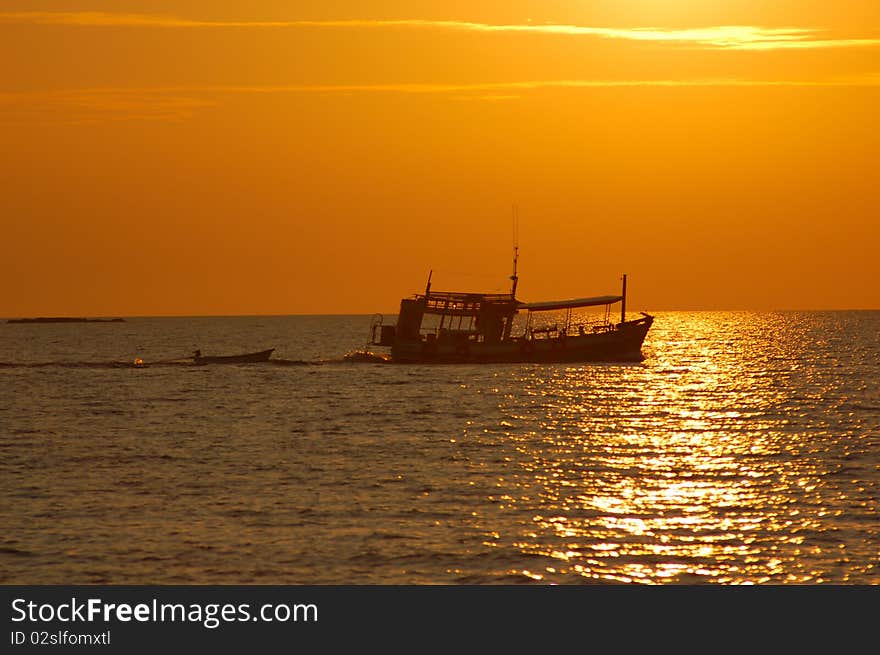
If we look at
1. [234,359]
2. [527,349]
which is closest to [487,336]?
[527,349]

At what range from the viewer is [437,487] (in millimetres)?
43656

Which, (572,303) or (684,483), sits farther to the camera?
(572,303)

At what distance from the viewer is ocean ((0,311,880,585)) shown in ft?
104

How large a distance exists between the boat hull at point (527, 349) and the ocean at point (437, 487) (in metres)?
20.9

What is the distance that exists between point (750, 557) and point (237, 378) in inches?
3154

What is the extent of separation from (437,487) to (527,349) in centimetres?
7188

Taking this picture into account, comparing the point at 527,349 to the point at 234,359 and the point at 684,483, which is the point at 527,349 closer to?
the point at 234,359

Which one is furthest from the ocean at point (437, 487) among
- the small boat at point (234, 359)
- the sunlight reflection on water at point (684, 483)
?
the small boat at point (234, 359)

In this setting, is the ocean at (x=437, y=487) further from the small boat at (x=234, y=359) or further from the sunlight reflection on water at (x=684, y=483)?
the small boat at (x=234, y=359)

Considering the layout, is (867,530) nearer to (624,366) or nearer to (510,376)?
(510,376)

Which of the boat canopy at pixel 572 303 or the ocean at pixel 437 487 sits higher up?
the boat canopy at pixel 572 303

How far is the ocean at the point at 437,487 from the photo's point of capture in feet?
104
